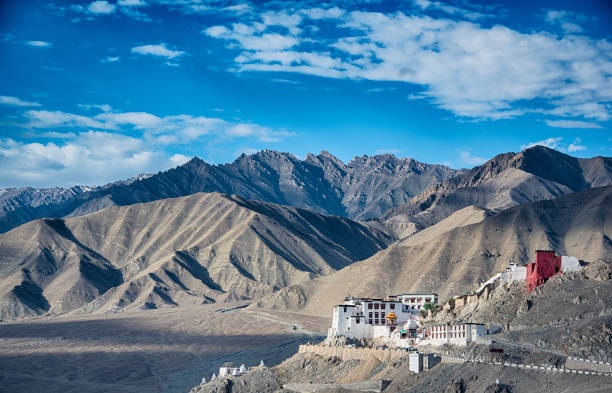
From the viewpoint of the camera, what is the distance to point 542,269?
103 m

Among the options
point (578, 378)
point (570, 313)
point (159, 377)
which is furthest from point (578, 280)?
point (159, 377)

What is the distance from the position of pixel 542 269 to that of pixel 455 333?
13650 mm

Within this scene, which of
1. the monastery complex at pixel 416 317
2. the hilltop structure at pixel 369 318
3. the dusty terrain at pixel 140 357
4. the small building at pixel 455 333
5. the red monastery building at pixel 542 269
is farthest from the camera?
the dusty terrain at pixel 140 357

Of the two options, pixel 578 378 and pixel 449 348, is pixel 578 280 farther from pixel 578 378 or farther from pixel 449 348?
pixel 578 378

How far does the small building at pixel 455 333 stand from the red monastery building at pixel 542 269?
10.7m

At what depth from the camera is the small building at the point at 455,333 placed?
308 ft

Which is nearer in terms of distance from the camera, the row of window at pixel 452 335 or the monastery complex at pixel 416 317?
the row of window at pixel 452 335

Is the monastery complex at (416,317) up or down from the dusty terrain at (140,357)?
up

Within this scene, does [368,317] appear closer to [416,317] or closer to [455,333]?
[416,317]

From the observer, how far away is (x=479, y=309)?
10469cm

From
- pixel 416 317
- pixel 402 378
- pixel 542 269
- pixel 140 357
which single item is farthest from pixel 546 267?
pixel 140 357

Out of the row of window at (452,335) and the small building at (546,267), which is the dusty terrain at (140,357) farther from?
the small building at (546,267)

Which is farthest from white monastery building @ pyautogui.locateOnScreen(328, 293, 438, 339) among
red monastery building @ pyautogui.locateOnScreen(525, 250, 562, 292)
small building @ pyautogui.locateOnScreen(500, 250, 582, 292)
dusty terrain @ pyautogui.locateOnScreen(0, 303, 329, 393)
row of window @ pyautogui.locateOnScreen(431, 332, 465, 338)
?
dusty terrain @ pyautogui.locateOnScreen(0, 303, 329, 393)

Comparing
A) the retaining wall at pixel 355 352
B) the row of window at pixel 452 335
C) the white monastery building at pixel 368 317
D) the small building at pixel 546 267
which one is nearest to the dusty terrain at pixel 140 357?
the retaining wall at pixel 355 352
